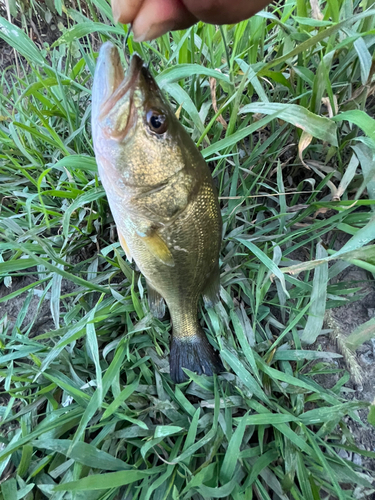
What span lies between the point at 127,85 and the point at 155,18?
0.29 metres

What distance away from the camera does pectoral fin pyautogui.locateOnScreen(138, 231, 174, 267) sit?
109 centimetres

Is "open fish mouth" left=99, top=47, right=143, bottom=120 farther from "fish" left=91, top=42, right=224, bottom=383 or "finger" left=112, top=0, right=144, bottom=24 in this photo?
"finger" left=112, top=0, right=144, bottom=24

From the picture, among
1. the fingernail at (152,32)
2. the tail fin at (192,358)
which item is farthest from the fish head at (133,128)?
the tail fin at (192,358)

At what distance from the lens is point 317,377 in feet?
4.84

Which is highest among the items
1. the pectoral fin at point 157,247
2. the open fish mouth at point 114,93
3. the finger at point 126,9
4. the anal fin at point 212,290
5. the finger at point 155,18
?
the finger at point 126,9

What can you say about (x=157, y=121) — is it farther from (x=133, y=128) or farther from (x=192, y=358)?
(x=192, y=358)

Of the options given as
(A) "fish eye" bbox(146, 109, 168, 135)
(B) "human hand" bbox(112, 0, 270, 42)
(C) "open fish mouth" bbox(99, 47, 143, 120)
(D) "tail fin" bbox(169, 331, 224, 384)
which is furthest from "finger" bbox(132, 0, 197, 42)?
(D) "tail fin" bbox(169, 331, 224, 384)

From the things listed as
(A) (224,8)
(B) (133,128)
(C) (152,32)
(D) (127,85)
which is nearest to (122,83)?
(D) (127,85)

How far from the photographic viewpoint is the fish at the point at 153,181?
921 mm

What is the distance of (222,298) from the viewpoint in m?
1.47

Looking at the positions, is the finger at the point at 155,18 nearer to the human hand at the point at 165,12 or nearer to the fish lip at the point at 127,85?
the human hand at the point at 165,12

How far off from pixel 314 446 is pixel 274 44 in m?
2.06

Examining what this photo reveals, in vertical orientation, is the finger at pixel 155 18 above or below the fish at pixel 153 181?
above

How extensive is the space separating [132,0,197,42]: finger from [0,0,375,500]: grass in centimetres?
22
